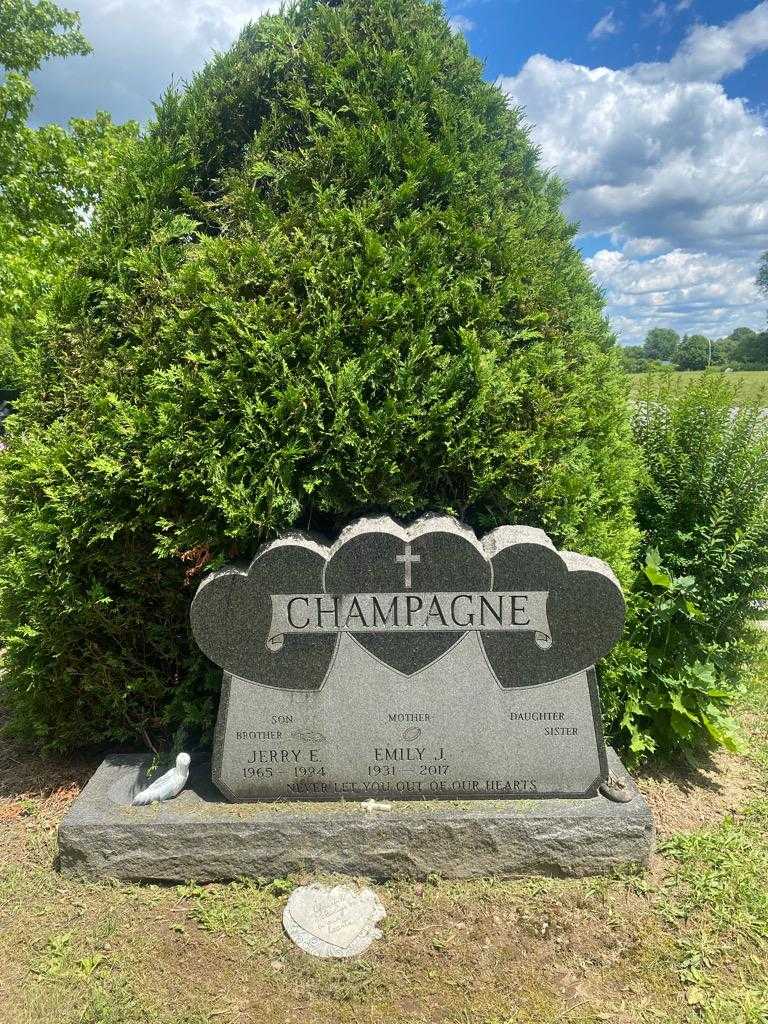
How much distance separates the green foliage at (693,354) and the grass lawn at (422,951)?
2.74 m

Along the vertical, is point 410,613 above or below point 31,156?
below

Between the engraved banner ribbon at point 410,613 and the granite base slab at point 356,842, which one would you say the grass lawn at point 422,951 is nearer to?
the granite base slab at point 356,842

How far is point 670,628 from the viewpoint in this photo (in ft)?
11.8

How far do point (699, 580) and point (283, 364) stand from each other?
254 cm

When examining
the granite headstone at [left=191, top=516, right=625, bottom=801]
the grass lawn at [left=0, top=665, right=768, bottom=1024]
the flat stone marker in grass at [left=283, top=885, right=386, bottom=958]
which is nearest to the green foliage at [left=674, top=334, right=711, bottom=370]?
the granite headstone at [left=191, top=516, right=625, bottom=801]

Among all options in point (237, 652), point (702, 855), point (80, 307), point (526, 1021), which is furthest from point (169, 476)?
point (702, 855)

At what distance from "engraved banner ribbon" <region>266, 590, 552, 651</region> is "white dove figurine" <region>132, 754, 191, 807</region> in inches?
27.7

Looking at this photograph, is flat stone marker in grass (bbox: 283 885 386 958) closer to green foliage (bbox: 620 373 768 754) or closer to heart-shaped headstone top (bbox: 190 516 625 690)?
heart-shaped headstone top (bbox: 190 516 625 690)

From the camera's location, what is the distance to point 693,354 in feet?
14.5

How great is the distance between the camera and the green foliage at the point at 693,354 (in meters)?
4.20

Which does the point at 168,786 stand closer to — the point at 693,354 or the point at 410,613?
the point at 410,613

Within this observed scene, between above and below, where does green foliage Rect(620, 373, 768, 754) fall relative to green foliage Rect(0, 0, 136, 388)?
below

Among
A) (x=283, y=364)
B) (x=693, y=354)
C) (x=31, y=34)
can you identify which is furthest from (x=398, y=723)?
(x=31, y=34)

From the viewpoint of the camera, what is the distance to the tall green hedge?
290 cm
